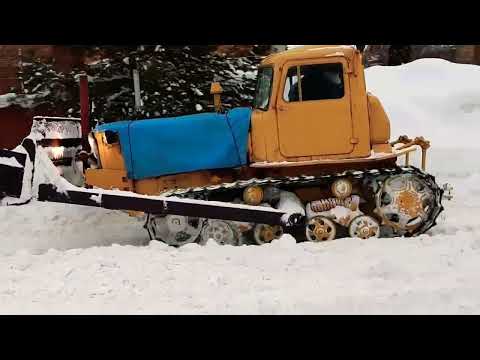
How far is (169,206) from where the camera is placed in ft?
20.4

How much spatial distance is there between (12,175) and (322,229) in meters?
3.49

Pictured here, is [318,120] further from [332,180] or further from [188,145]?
[188,145]

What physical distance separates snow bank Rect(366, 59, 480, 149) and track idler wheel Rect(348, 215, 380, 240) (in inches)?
190

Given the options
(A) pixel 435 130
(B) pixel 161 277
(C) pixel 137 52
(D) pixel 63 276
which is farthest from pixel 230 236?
(A) pixel 435 130

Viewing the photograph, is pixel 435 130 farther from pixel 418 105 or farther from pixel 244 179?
pixel 244 179

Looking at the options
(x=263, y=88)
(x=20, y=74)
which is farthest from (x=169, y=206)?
(x=20, y=74)

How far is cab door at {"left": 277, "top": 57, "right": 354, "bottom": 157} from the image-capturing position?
6.52 meters

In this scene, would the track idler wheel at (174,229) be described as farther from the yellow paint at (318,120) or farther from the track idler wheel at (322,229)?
the track idler wheel at (322,229)

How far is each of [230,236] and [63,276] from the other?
196 cm

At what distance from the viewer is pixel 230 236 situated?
6.58 m

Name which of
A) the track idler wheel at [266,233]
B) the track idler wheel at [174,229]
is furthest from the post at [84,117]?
the track idler wheel at [266,233]

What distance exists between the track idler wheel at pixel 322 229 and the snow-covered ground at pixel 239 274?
473 mm

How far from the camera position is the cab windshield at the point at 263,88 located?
6.70 m

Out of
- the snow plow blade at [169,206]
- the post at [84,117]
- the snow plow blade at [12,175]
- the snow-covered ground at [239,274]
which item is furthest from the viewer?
the post at [84,117]
